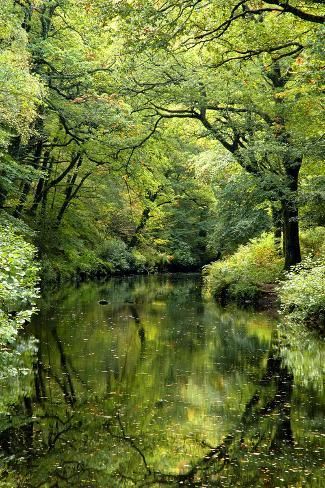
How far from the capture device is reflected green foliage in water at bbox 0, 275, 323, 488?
5.68 m

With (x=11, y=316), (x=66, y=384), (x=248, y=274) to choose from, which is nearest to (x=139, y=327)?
(x=11, y=316)

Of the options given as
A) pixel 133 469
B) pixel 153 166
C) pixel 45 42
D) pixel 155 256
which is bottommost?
pixel 133 469

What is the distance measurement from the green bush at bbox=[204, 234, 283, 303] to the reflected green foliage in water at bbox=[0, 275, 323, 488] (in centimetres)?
670

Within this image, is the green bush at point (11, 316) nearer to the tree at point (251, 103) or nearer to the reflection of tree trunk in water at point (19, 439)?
the reflection of tree trunk in water at point (19, 439)

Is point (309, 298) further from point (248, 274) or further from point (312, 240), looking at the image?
point (312, 240)

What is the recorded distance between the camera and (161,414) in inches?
292

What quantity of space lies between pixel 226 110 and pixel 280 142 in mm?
2397

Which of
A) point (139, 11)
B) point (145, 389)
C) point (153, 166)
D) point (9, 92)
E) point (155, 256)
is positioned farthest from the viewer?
point (155, 256)

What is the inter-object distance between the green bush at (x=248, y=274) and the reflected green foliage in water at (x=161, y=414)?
22.0ft

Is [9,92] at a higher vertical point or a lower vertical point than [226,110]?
lower

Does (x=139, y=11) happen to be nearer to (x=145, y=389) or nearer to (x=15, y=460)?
(x=145, y=389)

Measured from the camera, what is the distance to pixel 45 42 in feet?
61.7

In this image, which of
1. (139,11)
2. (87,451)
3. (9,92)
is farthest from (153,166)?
(87,451)

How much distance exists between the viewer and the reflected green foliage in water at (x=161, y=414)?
5684mm
